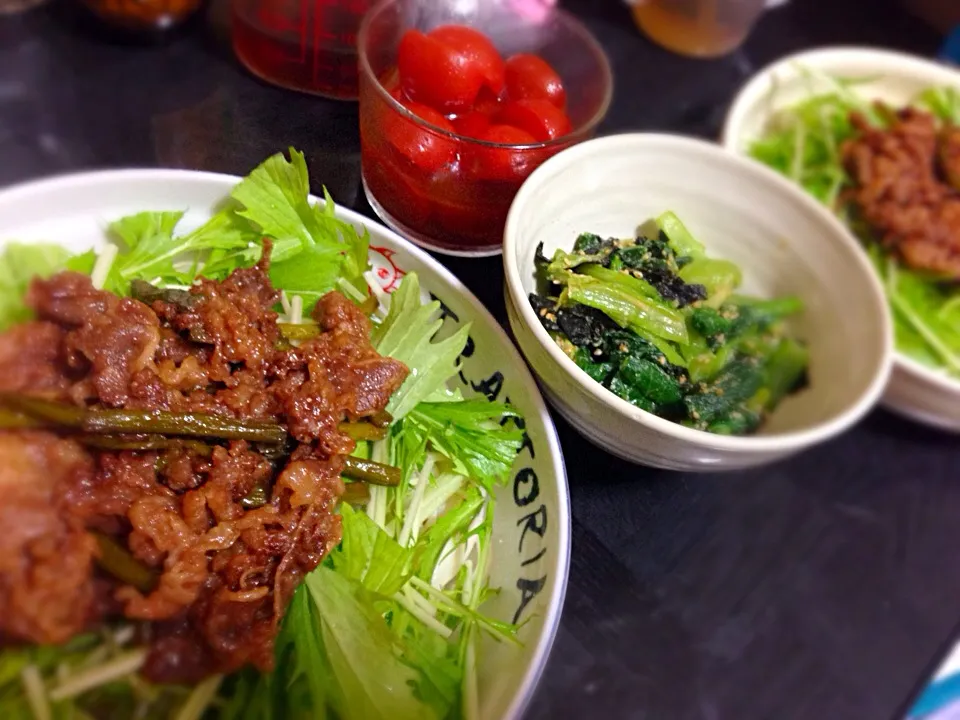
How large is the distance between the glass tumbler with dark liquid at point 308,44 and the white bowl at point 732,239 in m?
0.39

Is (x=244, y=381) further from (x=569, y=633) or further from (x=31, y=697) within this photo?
(x=569, y=633)

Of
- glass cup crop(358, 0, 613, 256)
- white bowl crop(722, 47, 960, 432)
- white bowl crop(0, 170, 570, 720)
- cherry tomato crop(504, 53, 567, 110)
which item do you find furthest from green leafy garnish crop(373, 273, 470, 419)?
white bowl crop(722, 47, 960, 432)

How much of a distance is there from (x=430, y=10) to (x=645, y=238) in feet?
1.81

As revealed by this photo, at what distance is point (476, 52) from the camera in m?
1.05

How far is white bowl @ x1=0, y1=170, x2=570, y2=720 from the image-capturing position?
76cm

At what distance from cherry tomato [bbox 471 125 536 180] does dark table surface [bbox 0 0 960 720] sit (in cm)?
17

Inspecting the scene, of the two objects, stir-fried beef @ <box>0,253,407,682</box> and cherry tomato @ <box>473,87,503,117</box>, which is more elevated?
cherry tomato @ <box>473,87,503,117</box>

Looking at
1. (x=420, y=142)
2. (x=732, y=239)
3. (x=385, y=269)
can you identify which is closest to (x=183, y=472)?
(x=385, y=269)

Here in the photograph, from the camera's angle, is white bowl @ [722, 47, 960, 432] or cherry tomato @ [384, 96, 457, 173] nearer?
cherry tomato @ [384, 96, 457, 173]

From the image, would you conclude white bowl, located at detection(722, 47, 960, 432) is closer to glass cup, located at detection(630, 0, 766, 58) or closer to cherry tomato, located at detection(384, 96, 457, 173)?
glass cup, located at detection(630, 0, 766, 58)

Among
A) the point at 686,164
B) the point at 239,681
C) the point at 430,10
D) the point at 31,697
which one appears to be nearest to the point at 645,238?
the point at 686,164

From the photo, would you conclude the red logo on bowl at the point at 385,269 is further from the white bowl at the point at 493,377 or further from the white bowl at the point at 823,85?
the white bowl at the point at 823,85

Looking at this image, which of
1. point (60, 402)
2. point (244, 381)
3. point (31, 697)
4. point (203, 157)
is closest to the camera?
point (31, 697)

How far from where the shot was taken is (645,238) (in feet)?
3.78
